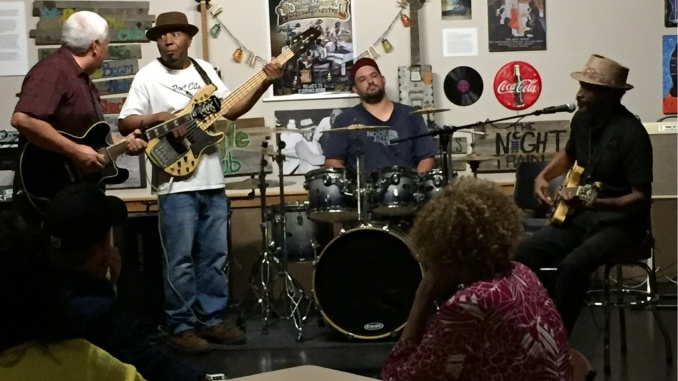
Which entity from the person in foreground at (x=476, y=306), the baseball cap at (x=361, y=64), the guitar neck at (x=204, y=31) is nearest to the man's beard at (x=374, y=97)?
the baseball cap at (x=361, y=64)

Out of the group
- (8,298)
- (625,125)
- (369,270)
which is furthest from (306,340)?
(8,298)

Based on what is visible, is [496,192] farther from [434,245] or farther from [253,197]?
[253,197]

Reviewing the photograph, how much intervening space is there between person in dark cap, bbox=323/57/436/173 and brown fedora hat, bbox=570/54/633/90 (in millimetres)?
1215

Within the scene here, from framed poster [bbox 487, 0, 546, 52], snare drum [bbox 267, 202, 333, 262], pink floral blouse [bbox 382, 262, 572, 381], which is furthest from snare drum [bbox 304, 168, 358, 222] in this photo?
pink floral blouse [bbox 382, 262, 572, 381]

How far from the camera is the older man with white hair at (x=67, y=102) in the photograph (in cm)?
392

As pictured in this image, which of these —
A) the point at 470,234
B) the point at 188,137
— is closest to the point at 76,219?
the point at 470,234

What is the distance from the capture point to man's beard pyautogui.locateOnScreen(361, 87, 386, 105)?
531cm

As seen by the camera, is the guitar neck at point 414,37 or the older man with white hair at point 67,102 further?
the guitar neck at point 414,37

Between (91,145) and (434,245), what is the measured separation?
2.50 metres

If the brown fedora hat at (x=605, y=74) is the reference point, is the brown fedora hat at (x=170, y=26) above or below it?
above

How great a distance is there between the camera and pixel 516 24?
19.7 feet

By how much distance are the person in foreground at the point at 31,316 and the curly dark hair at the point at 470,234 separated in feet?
2.54

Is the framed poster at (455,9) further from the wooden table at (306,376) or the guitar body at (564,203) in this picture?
the wooden table at (306,376)

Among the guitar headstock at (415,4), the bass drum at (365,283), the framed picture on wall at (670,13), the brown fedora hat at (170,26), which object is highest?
the guitar headstock at (415,4)
